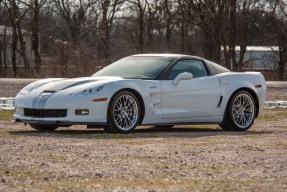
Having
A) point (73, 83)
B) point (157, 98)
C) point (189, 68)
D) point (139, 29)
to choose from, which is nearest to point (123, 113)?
point (157, 98)

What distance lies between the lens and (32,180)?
6.83m

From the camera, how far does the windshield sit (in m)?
12.9

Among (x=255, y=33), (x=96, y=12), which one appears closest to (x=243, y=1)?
(x=255, y=33)

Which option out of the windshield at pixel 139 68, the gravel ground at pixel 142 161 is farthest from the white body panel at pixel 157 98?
the gravel ground at pixel 142 161

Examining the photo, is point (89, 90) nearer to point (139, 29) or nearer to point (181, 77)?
point (181, 77)

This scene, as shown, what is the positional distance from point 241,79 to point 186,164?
20.0 feet

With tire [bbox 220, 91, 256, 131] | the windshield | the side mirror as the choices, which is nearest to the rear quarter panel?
tire [bbox 220, 91, 256, 131]

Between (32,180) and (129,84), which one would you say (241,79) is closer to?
(129,84)

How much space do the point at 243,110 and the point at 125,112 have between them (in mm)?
2474

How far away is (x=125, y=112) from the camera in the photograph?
12.3 m

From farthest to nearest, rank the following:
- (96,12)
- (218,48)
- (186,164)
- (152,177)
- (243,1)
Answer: (96,12) → (243,1) → (218,48) → (186,164) → (152,177)

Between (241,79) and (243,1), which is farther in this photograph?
(243,1)

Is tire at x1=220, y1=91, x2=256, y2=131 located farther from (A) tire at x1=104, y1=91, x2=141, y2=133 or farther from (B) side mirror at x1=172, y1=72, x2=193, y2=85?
(A) tire at x1=104, y1=91, x2=141, y2=133

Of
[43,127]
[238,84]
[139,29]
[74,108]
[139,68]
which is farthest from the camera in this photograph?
[139,29]
